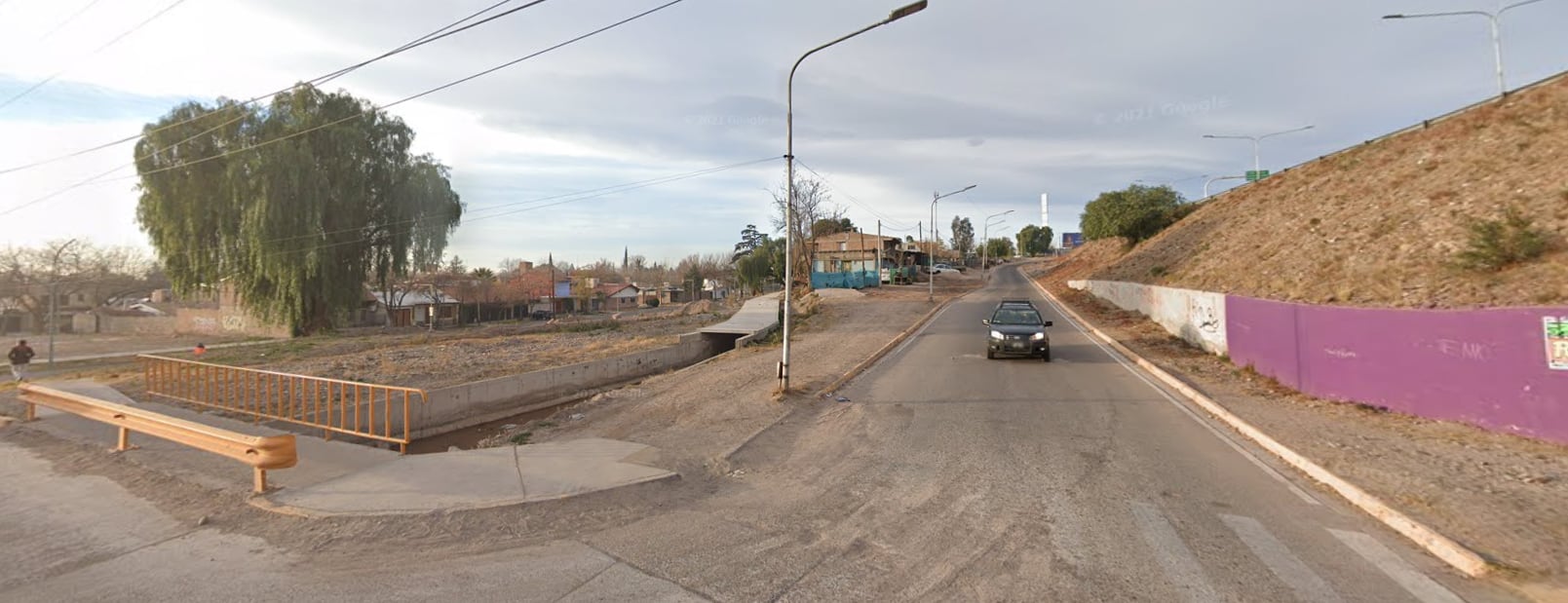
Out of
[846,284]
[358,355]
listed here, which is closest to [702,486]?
[358,355]

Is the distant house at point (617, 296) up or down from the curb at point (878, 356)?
up

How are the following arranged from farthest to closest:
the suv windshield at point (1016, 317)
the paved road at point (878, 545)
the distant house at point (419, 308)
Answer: the distant house at point (419, 308), the suv windshield at point (1016, 317), the paved road at point (878, 545)

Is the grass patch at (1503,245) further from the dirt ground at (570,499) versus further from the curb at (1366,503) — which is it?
the dirt ground at (570,499)

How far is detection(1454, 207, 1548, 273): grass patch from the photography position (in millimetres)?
11711

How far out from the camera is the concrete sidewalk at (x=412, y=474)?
5816 mm

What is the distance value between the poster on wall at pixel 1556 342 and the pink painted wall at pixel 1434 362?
0.14 ft

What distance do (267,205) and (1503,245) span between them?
148ft

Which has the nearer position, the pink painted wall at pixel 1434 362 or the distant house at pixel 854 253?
the pink painted wall at pixel 1434 362

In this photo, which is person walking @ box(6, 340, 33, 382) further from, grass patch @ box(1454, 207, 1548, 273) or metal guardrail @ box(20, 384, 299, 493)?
grass patch @ box(1454, 207, 1548, 273)

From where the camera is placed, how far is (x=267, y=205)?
105 ft

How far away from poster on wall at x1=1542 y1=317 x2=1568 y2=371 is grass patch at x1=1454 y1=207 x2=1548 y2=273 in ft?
22.1

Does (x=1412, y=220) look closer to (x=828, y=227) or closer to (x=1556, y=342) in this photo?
(x=1556, y=342)

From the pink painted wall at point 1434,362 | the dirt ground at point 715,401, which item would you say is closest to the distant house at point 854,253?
the dirt ground at point 715,401

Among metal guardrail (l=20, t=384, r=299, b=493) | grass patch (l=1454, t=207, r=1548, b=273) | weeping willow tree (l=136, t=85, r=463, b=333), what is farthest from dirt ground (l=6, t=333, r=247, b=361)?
grass patch (l=1454, t=207, r=1548, b=273)
